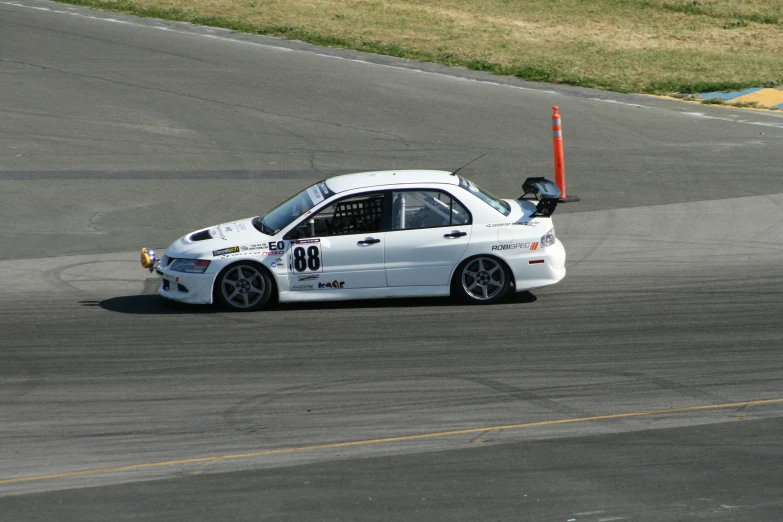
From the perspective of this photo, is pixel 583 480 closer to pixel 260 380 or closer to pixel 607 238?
pixel 260 380

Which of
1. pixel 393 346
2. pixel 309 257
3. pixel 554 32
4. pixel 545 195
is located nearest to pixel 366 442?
pixel 393 346

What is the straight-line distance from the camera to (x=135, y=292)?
11906 mm

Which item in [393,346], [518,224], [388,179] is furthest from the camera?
[388,179]

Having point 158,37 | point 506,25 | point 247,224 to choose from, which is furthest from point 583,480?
point 506,25

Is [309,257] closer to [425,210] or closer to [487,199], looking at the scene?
[425,210]

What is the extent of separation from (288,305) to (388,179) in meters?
1.78

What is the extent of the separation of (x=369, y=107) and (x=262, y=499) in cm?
1529

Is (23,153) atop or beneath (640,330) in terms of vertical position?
atop

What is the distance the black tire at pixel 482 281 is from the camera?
1098 cm

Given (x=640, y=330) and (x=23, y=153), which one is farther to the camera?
(x=23, y=153)

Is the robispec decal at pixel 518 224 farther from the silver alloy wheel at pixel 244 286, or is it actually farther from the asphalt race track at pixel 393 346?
the silver alloy wheel at pixel 244 286

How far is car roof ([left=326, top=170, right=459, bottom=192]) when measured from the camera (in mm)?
11062

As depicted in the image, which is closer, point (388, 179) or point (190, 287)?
point (190, 287)

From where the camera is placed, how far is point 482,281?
11.0 metres
